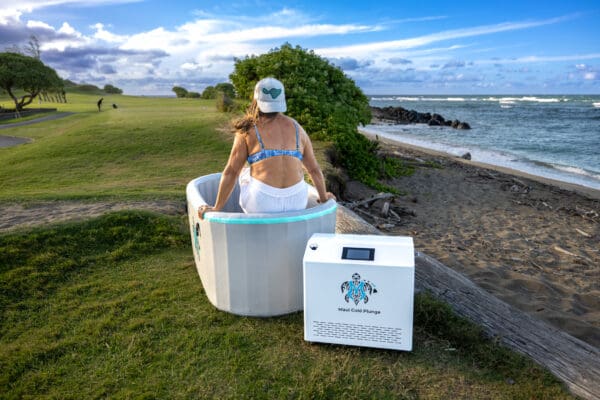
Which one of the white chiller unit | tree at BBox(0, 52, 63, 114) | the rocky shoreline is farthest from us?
the rocky shoreline

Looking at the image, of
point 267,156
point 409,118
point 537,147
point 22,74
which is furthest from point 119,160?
point 409,118

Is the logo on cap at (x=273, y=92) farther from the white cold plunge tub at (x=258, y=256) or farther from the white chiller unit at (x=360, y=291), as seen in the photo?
the white chiller unit at (x=360, y=291)


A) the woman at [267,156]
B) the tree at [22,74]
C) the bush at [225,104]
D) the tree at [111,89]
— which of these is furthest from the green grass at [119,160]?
the tree at [111,89]

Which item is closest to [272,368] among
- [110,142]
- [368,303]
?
[368,303]

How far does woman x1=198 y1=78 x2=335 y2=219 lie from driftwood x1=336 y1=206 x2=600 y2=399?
61.9 inches

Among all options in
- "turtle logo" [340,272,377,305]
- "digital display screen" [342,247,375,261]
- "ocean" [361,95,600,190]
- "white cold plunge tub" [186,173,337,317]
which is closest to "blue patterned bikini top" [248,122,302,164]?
"white cold plunge tub" [186,173,337,317]

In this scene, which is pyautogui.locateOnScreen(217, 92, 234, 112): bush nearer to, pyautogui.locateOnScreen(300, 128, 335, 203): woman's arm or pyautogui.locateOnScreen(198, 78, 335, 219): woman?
pyautogui.locateOnScreen(300, 128, 335, 203): woman's arm

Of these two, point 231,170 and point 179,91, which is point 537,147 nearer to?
point 231,170

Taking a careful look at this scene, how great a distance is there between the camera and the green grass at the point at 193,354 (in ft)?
10.1

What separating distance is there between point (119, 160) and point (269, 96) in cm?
964

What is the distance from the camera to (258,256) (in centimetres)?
372

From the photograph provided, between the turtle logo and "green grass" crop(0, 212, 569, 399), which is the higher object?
the turtle logo

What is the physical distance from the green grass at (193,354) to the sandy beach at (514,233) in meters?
1.82

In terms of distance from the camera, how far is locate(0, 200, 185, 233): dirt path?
6.11 metres
